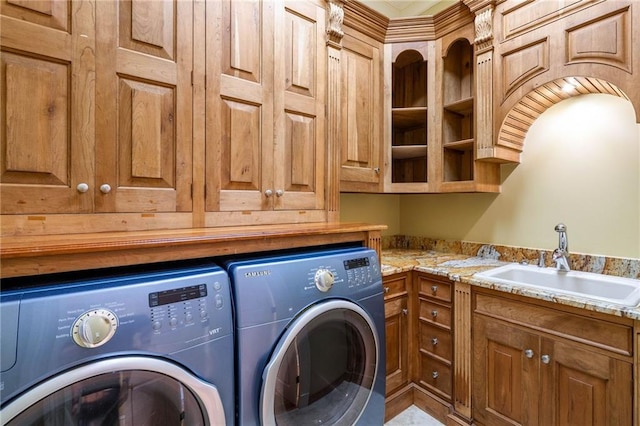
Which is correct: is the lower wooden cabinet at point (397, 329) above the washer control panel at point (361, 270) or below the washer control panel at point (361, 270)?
below

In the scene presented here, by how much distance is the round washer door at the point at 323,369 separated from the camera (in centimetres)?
106

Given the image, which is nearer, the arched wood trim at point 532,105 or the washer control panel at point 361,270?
the washer control panel at point 361,270

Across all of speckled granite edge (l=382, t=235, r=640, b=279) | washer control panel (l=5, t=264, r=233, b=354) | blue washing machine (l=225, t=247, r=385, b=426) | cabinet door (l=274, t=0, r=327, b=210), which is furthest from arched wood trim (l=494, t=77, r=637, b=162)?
washer control panel (l=5, t=264, r=233, b=354)

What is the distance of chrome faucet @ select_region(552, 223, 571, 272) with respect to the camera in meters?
1.73

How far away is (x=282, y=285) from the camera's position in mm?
1093

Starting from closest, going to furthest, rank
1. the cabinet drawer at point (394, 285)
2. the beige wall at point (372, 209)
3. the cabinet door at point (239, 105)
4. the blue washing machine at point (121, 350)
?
the blue washing machine at point (121, 350) < the cabinet door at point (239, 105) < the cabinet drawer at point (394, 285) < the beige wall at point (372, 209)

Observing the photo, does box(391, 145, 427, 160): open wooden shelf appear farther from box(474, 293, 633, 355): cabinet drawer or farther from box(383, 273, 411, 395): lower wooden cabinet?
box(474, 293, 633, 355): cabinet drawer

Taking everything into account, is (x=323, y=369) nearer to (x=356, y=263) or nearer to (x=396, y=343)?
(x=356, y=263)

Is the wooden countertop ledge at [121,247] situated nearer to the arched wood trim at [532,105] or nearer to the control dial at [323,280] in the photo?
the control dial at [323,280]

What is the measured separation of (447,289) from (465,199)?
2.83ft

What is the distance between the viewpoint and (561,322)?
1.37m

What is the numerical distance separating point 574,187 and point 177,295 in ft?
7.03

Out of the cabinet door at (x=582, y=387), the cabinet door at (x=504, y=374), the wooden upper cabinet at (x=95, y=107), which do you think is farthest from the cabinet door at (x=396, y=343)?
the wooden upper cabinet at (x=95, y=107)

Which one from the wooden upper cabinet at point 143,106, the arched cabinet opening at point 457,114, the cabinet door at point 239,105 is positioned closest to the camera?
the wooden upper cabinet at point 143,106
